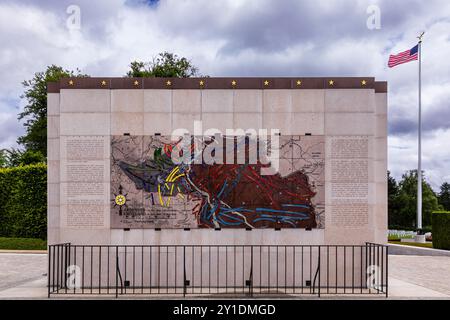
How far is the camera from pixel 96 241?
10297mm

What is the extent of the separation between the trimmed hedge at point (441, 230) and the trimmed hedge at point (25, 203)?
23.4m

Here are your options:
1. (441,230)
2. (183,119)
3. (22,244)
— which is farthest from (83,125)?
(441,230)

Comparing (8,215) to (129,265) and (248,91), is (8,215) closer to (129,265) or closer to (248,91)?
(129,265)

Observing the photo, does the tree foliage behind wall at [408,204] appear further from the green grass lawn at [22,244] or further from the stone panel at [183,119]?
the stone panel at [183,119]

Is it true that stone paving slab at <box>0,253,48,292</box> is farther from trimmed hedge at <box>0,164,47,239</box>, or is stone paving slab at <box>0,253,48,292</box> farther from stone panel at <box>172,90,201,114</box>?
stone panel at <box>172,90,201,114</box>

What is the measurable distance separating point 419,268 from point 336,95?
890 cm

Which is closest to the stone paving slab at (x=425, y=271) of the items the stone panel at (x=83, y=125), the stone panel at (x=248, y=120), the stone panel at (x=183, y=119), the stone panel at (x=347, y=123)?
the stone panel at (x=347, y=123)

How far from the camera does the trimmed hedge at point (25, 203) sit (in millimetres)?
24094

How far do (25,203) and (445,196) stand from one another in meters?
81.5

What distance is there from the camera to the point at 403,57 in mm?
22922

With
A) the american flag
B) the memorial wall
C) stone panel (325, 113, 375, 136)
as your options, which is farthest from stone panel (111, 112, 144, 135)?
the american flag

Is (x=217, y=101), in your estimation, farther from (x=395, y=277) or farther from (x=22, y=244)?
(x=22, y=244)

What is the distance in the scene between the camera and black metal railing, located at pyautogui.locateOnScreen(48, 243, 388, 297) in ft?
33.2

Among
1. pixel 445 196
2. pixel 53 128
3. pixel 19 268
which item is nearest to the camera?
pixel 53 128
